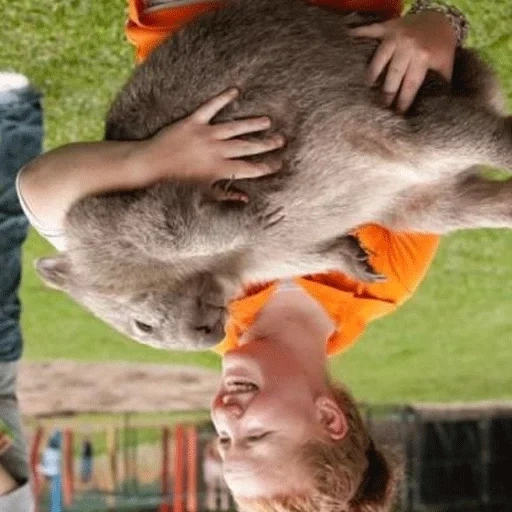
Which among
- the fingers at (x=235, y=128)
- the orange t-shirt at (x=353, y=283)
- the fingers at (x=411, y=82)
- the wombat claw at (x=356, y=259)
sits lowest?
the orange t-shirt at (x=353, y=283)

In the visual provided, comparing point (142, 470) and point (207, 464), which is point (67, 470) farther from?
point (207, 464)

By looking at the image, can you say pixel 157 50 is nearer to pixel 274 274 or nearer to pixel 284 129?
pixel 284 129

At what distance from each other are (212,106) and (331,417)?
0.57m

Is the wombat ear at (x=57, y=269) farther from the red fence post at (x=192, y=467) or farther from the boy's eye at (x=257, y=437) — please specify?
the red fence post at (x=192, y=467)

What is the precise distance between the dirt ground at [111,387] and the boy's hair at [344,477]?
2.09m

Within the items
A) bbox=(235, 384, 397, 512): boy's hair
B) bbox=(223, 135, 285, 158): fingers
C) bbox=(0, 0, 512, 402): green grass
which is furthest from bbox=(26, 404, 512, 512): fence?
bbox=(223, 135, 285, 158): fingers

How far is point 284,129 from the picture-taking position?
1.29 metres

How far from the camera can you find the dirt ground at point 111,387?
377 centimetres

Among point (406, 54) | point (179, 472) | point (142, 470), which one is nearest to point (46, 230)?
point (406, 54)

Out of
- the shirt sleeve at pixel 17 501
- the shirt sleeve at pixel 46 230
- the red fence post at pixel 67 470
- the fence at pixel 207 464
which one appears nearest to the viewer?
the shirt sleeve at pixel 46 230

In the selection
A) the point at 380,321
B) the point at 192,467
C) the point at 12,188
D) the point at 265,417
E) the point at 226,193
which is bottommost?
the point at 192,467

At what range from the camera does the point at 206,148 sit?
48.4 inches

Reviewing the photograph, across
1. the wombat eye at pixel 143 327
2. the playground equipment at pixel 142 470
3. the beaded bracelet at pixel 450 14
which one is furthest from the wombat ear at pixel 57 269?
the playground equipment at pixel 142 470

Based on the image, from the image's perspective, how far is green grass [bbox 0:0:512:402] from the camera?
2330 millimetres
